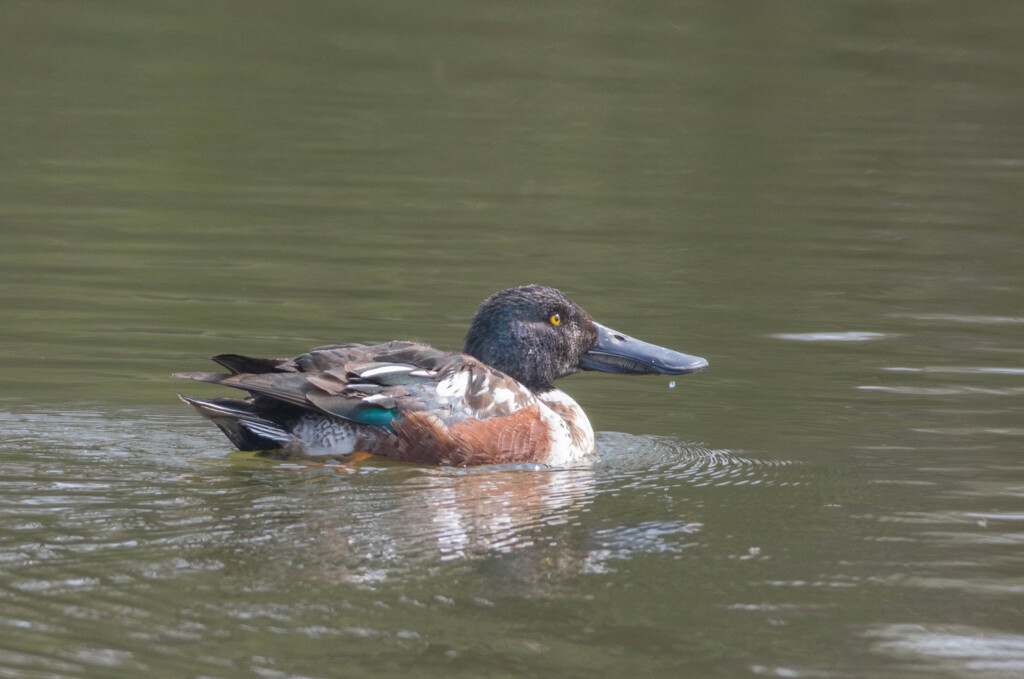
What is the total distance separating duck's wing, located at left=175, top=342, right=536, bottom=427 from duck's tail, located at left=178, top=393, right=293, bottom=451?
118 mm

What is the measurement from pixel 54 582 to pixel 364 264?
7038 mm

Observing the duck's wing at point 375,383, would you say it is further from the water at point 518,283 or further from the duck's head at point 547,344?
the duck's head at point 547,344

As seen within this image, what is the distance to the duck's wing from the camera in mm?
7566

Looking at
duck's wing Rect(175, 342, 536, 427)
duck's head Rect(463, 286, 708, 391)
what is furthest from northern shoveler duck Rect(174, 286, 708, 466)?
duck's head Rect(463, 286, 708, 391)

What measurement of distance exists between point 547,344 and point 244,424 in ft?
6.29

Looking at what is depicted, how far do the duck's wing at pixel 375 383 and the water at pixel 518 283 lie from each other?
35cm

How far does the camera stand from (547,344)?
8.79 metres

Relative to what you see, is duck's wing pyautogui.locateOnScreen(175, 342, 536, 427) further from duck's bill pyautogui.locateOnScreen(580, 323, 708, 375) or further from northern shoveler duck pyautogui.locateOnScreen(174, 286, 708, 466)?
duck's bill pyautogui.locateOnScreen(580, 323, 708, 375)

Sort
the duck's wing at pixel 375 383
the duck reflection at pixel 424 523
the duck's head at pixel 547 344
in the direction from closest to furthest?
1. the duck reflection at pixel 424 523
2. the duck's wing at pixel 375 383
3. the duck's head at pixel 547 344

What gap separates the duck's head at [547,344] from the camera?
28.4 ft

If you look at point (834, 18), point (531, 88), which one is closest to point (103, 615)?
point (531, 88)

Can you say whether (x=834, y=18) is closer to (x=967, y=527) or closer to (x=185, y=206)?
(x=185, y=206)

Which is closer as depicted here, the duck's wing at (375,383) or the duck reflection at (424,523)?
the duck reflection at (424,523)

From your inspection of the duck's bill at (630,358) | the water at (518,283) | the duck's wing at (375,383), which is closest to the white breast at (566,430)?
the water at (518,283)
